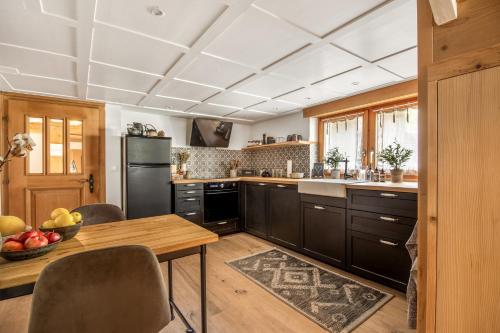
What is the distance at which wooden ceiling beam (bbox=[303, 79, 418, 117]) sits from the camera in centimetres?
277

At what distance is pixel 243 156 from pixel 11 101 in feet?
12.4

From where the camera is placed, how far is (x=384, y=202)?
7.82 feet

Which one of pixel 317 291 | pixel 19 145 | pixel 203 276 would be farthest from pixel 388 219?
pixel 19 145

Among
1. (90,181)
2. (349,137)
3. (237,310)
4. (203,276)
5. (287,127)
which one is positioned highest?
(287,127)

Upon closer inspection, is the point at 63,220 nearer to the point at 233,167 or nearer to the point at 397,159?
the point at 397,159

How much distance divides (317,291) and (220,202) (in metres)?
2.31

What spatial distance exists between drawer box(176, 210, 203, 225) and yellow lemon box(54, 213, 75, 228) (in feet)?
8.79

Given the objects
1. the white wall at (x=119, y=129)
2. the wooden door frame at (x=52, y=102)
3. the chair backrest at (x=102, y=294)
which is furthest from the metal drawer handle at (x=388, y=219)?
the wooden door frame at (x=52, y=102)

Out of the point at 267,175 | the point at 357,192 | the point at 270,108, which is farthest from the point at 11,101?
the point at 357,192

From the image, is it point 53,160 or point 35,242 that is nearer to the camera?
point 35,242

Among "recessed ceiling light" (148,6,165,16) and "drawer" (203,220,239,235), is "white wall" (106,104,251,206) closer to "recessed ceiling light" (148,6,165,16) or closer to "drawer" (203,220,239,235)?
"drawer" (203,220,239,235)

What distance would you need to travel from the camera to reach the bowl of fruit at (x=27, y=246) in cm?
102

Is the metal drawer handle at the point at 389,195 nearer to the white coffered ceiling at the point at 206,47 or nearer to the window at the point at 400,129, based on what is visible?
the window at the point at 400,129

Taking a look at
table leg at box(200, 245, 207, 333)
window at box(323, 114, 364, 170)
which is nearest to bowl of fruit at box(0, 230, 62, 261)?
table leg at box(200, 245, 207, 333)
